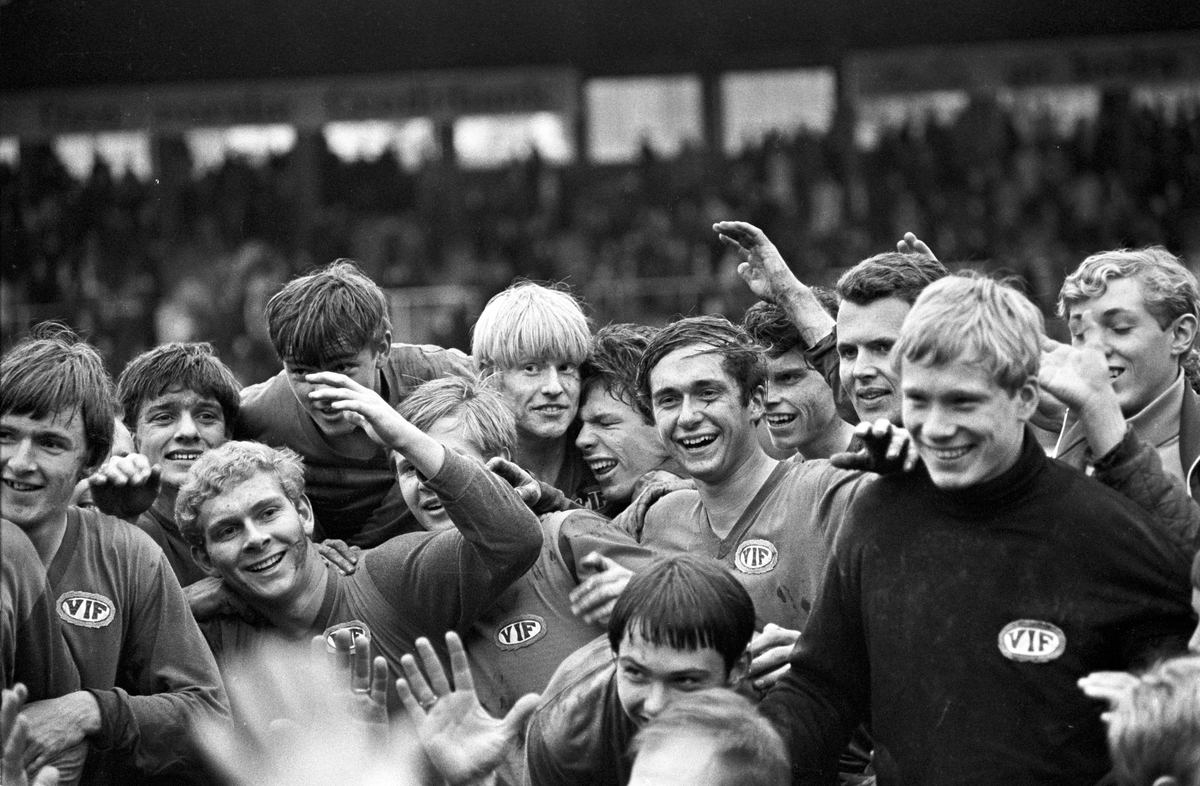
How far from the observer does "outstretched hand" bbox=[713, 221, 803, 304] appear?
13.3 ft

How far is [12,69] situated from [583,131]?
5857 millimetres

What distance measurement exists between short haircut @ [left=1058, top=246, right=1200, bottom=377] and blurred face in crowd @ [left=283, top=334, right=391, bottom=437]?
195 centimetres

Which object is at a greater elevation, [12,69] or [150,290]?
[12,69]

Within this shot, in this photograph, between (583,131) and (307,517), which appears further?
(583,131)

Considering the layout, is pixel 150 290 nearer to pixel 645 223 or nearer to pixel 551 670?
pixel 645 223

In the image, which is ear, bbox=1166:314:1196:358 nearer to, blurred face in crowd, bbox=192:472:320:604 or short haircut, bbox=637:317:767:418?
short haircut, bbox=637:317:767:418

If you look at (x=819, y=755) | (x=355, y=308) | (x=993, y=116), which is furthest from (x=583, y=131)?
(x=819, y=755)

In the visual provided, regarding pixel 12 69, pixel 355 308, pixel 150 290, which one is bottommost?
pixel 150 290

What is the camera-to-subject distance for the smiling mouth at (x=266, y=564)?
3.72 metres

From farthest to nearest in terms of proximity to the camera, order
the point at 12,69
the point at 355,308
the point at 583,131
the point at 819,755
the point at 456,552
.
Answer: the point at 583,131 < the point at 12,69 < the point at 355,308 < the point at 456,552 < the point at 819,755

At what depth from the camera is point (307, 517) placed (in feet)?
12.9

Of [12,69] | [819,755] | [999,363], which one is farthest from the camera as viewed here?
[12,69]

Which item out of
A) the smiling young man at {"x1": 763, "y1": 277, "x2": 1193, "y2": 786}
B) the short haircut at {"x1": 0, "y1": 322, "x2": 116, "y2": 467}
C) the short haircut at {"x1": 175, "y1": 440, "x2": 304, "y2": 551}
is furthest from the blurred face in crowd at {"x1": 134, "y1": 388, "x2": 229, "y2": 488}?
the smiling young man at {"x1": 763, "y1": 277, "x2": 1193, "y2": 786}

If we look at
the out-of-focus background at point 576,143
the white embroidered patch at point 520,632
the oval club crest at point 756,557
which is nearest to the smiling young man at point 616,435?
the white embroidered patch at point 520,632
